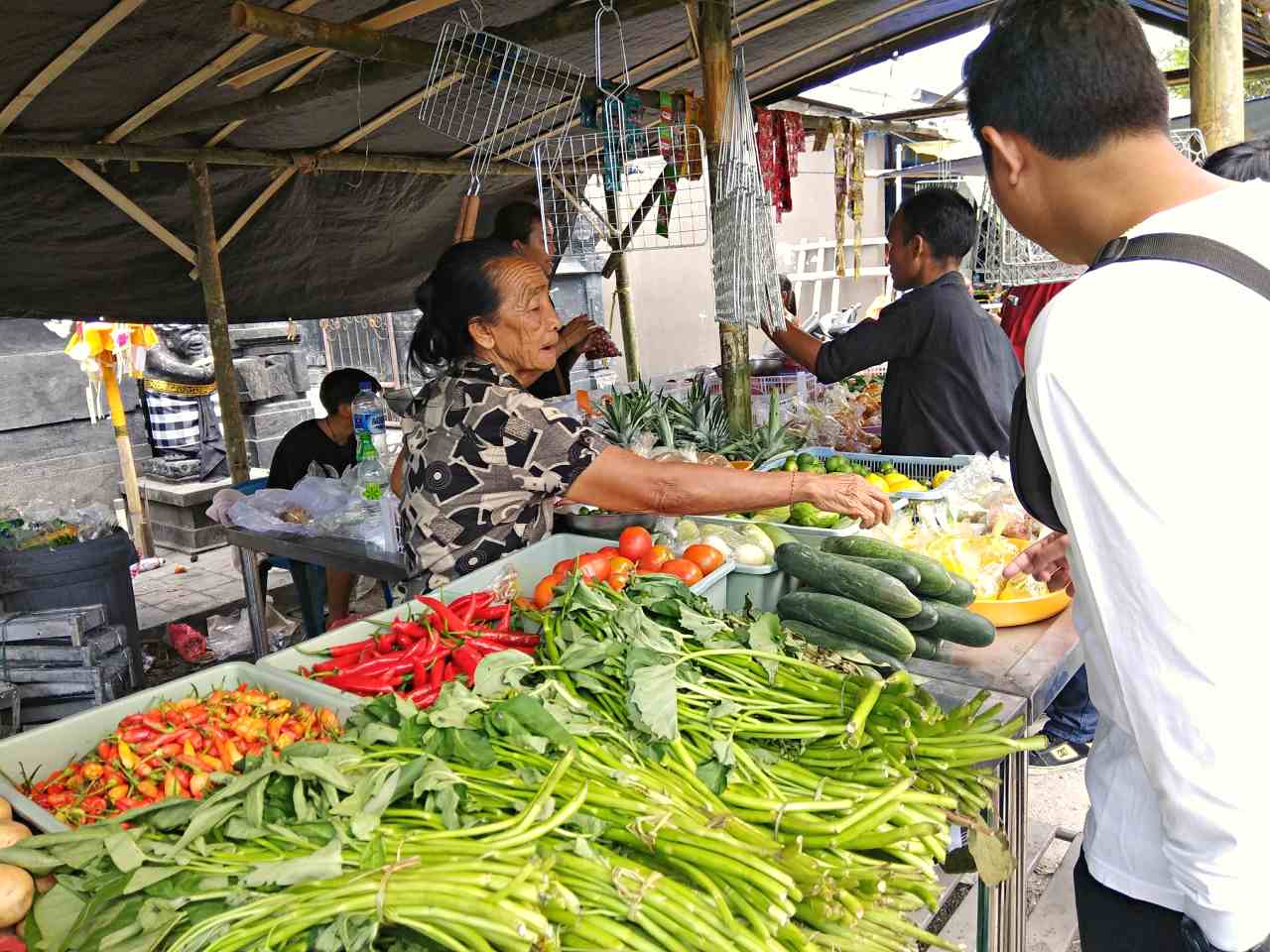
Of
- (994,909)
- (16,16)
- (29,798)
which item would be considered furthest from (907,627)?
(16,16)

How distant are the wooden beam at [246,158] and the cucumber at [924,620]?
471 cm

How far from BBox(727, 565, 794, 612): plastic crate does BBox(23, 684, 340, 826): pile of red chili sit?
116 cm

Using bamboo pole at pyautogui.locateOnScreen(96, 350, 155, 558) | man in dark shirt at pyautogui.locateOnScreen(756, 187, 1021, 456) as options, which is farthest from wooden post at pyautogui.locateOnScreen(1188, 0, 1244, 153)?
bamboo pole at pyautogui.locateOnScreen(96, 350, 155, 558)

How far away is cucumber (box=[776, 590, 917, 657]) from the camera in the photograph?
199 centimetres

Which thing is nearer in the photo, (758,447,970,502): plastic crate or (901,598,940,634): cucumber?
(901,598,940,634): cucumber

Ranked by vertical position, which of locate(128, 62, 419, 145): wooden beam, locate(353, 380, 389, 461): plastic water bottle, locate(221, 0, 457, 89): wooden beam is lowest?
locate(353, 380, 389, 461): plastic water bottle

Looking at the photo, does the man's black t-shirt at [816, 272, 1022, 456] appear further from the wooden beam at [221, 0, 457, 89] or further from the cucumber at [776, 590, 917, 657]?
the wooden beam at [221, 0, 457, 89]

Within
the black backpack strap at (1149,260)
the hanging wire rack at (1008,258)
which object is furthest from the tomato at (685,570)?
the hanging wire rack at (1008,258)

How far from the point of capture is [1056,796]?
380 centimetres

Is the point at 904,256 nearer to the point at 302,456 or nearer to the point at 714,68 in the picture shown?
the point at 714,68

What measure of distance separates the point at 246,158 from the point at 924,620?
16.2ft

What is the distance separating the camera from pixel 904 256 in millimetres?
3930

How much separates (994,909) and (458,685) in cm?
132

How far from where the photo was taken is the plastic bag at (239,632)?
19.4 ft
